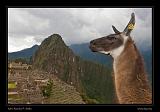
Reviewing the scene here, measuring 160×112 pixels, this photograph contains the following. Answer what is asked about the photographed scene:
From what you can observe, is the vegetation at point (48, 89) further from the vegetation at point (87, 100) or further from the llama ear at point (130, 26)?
the llama ear at point (130, 26)

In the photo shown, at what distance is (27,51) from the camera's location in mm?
12500

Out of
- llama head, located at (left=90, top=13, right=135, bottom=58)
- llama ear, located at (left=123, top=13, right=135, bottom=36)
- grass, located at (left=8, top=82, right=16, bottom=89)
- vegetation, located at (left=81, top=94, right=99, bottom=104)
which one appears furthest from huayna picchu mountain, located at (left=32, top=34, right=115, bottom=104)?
llama ear, located at (left=123, top=13, right=135, bottom=36)

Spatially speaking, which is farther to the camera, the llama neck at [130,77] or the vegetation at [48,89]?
the vegetation at [48,89]

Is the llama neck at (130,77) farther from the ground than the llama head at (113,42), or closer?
closer

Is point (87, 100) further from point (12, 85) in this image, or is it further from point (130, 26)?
point (130, 26)

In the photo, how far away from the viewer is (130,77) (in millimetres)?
12539

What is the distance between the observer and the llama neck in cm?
1240

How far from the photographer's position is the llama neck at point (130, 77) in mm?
12398

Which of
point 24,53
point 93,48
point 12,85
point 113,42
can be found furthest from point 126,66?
point 12,85

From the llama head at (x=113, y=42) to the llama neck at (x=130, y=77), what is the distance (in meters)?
0.09

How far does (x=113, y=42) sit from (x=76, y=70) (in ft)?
2.65

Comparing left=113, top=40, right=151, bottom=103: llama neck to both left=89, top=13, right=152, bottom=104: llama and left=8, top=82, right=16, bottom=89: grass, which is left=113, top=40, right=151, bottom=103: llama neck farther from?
left=8, top=82, right=16, bottom=89: grass

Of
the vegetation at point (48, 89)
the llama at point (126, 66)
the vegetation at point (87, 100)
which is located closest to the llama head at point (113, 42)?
the llama at point (126, 66)

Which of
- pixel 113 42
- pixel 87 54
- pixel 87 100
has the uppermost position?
pixel 113 42
